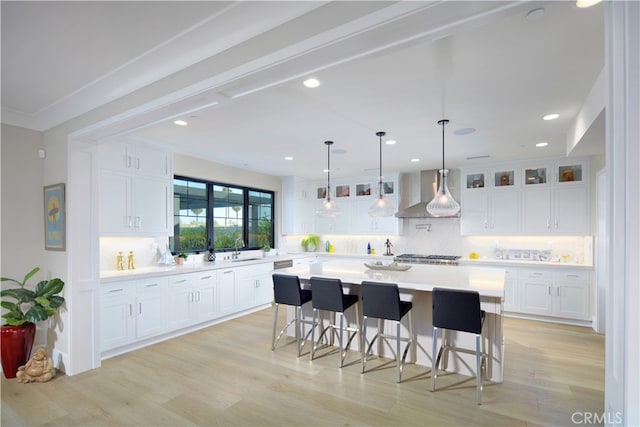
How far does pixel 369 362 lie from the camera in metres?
3.52

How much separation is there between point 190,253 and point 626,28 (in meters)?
5.47

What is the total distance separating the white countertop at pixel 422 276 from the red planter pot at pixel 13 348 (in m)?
2.67

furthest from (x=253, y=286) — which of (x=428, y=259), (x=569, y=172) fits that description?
(x=569, y=172)

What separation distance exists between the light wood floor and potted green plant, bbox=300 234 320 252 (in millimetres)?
3945

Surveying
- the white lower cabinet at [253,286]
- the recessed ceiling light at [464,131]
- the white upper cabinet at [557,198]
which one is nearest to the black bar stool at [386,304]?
the recessed ceiling light at [464,131]

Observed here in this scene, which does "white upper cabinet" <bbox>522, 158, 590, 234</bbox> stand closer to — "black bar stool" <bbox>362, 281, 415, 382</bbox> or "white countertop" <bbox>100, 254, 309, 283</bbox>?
"black bar stool" <bbox>362, 281, 415, 382</bbox>

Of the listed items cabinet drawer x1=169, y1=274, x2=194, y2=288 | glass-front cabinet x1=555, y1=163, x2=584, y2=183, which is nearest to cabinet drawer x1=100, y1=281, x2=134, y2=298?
cabinet drawer x1=169, y1=274, x2=194, y2=288

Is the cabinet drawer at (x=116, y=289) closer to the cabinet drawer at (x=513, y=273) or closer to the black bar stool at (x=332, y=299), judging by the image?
the black bar stool at (x=332, y=299)

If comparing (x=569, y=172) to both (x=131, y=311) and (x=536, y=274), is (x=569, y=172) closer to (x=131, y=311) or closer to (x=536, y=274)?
(x=536, y=274)

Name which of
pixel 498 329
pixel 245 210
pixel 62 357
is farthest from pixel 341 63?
pixel 245 210

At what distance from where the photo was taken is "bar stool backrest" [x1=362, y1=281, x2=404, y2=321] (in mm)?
3090

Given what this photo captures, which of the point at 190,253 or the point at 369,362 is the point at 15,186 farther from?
the point at 369,362

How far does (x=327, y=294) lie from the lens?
11.4 feet

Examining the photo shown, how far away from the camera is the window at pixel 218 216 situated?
5.25 metres
